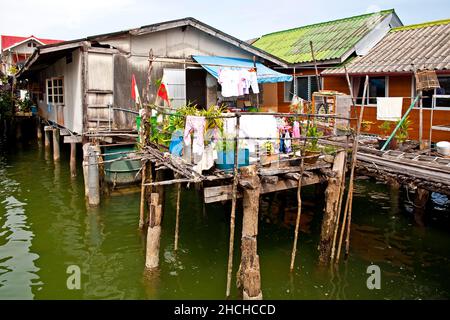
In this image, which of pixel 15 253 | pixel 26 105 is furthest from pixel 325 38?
pixel 26 105

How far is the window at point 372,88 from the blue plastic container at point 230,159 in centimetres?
1005

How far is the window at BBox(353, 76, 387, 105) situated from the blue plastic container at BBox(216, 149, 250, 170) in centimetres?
1005

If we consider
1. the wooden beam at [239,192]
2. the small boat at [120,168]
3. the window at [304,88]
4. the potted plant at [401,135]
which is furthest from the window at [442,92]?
the small boat at [120,168]

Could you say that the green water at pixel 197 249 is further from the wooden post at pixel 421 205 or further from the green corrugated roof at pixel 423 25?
the green corrugated roof at pixel 423 25

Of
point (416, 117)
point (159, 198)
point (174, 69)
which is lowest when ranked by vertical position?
point (159, 198)

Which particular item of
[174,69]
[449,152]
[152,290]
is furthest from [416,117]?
[152,290]

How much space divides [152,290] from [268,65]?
12.4 meters

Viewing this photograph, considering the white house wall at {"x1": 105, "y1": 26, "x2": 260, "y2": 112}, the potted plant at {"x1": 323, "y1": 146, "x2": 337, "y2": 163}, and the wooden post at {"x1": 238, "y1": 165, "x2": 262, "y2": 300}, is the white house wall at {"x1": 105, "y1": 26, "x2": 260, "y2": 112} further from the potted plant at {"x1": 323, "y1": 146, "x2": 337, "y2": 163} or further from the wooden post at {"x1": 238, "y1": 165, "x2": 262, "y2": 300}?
the wooden post at {"x1": 238, "y1": 165, "x2": 262, "y2": 300}

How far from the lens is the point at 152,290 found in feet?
28.3

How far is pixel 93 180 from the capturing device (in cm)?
1312

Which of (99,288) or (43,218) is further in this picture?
(43,218)

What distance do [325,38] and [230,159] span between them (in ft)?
47.5
